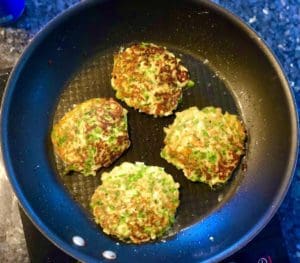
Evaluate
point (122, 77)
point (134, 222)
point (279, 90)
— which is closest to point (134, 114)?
point (122, 77)

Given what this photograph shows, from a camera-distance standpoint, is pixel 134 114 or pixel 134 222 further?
pixel 134 114

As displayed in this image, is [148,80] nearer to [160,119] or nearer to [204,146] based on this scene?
[160,119]

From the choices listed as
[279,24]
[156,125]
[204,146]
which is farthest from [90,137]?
[279,24]

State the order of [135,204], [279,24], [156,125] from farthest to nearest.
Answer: [279,24] < [156,125] < [135,204]

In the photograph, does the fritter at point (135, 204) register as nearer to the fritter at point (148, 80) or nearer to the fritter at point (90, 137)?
the fritter at point (90, 137)

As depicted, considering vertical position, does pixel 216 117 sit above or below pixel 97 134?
above

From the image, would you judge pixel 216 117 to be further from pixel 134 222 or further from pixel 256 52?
pixel 134 222

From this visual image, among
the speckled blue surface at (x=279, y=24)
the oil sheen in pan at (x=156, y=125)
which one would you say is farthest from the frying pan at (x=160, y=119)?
the speckled blue surface at (x=279, y=24)
